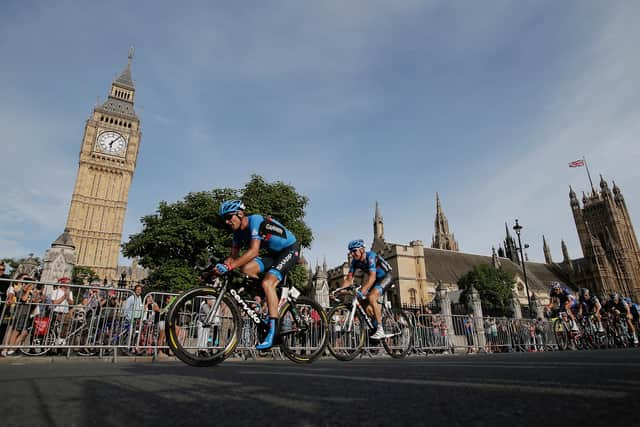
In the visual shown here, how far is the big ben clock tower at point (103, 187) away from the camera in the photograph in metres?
65.9

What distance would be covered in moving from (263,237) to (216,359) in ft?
5.31

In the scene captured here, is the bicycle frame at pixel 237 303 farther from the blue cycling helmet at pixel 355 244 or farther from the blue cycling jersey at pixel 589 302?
the blue cycling jersey at pixel 589 302

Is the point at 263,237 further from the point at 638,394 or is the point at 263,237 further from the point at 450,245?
the point at 450,245

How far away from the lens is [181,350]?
13.9ft

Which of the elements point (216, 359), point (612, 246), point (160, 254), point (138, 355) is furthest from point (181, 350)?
point (612, 246)

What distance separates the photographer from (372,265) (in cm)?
716

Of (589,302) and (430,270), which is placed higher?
(430,270)

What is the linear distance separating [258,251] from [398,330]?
4.77 metres

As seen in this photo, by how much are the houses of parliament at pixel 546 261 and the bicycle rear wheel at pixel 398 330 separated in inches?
1567

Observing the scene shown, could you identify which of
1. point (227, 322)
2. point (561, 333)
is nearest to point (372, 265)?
point (227, 322)

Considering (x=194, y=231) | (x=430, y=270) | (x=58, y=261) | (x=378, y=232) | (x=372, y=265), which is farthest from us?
(x=378, y=232)

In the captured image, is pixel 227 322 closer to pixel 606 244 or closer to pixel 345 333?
pixel 345 333

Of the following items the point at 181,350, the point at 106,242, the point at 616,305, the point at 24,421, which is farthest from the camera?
the point at 106,242

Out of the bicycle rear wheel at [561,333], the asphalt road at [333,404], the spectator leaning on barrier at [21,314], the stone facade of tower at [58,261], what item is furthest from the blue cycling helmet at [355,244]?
the stone facade of tower at [58,261]
